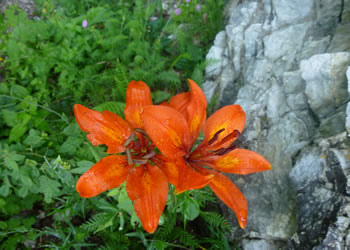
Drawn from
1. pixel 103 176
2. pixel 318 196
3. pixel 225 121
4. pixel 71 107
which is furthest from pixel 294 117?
pixel 71 107

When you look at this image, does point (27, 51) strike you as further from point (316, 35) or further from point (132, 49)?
point (316, 35)

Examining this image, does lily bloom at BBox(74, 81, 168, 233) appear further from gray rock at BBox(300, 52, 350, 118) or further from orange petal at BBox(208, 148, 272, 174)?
gray rock at BBox(300, 52, 350, 118)

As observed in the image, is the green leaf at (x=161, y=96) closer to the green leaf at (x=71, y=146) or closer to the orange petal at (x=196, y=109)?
the green leaf at (x=71, y=146)

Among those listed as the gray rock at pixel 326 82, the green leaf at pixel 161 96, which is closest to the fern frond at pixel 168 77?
the green leaf at pixel 161 96

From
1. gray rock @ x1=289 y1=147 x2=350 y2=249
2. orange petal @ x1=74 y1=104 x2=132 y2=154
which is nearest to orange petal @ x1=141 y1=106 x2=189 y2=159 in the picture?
orange petal @ x1=74 y1=104 x2=132 y2=154

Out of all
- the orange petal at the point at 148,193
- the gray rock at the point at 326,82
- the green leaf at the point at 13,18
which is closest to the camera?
the orange petal at the point at 148,193

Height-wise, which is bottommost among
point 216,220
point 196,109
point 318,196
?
point 216,220

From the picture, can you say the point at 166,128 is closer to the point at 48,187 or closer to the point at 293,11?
the point at 48,187
